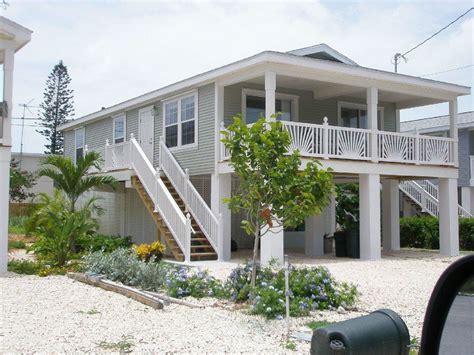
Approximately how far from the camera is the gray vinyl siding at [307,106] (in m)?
18.3

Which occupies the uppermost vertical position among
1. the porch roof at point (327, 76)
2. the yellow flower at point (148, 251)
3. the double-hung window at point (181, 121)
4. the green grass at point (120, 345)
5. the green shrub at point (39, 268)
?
the porch roof at point (327, 76)

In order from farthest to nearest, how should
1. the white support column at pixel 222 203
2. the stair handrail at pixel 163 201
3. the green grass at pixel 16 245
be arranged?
the green grass at pixel 16 245 < the white support column at pixel 222 203 < the stair handrail at pixel 163 201

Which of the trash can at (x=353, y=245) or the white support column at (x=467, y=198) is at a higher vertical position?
the white support column at (x=467, y=198)

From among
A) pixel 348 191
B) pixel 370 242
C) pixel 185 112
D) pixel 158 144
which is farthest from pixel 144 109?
pixel 348 191

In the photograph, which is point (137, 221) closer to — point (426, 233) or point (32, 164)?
point (426, 233)

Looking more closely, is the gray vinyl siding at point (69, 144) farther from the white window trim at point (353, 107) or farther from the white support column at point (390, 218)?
the white support column at point (390, 218)

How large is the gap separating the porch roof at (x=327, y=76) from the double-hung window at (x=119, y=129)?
7.19 ft

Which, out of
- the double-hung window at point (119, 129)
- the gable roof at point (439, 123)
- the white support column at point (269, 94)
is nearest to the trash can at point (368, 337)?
the white support column at point (269, 94)

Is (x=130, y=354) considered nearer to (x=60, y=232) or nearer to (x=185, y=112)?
(x=60, y=232)

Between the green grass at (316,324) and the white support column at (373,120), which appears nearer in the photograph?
the green grass at (316,324)

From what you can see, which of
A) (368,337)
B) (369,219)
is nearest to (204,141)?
(369,219)

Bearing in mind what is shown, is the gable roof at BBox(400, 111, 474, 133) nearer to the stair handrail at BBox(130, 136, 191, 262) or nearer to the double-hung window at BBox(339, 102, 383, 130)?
the double-hung window at BBox(339, 102, 383, 130)

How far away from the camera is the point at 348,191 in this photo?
2911cm

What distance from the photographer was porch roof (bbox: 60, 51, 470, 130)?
52.0 ft
